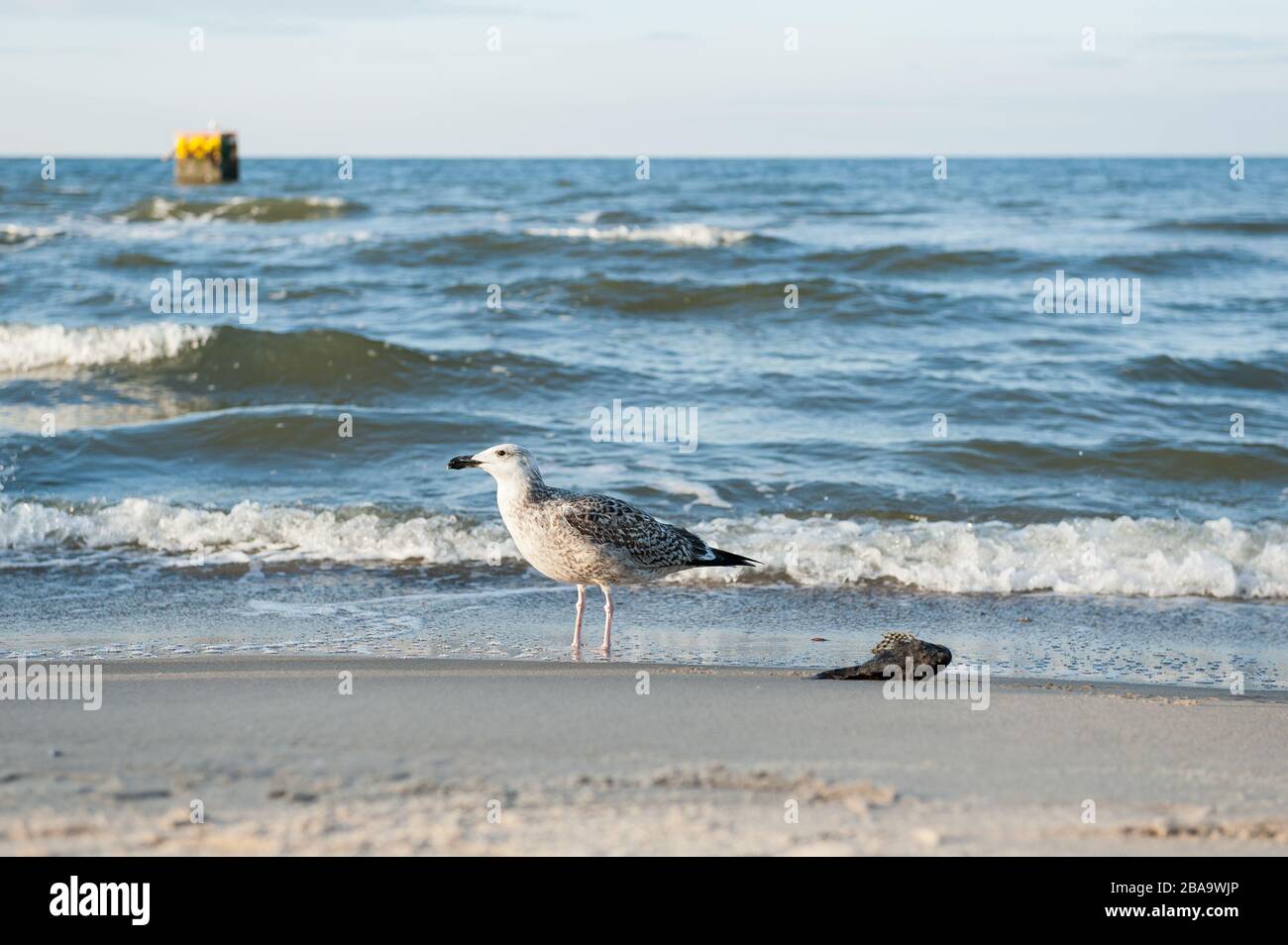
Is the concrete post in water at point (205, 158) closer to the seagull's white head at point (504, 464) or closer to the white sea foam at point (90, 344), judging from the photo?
the white sea foam at point (90, 344)

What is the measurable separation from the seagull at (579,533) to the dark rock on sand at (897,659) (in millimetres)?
875

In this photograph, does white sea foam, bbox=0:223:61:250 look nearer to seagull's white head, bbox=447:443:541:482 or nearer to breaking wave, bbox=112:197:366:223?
breaking wave, bbox=112:197:366:223

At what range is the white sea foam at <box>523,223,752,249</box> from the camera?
73.3 feet

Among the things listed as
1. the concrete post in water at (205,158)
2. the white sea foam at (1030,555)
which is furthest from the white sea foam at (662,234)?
the concrete post in water at (205,158)

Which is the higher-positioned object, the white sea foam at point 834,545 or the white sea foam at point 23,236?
the white sea foam at point 23,236

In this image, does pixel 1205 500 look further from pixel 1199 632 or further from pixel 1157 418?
pixel 1199 632

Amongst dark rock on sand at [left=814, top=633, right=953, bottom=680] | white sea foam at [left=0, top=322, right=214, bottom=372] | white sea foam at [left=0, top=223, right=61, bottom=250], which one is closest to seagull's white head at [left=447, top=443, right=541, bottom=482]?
dark rock on sand at [left=814, top=633, right=953, bottom=680]

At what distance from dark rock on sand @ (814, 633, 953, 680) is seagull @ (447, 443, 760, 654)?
88 cm

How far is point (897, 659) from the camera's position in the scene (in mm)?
5074

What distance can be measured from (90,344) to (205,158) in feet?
108

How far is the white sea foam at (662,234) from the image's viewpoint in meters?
22.3

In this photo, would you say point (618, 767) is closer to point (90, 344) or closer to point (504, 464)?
point (504, 464)

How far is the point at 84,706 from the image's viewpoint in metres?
4.35
